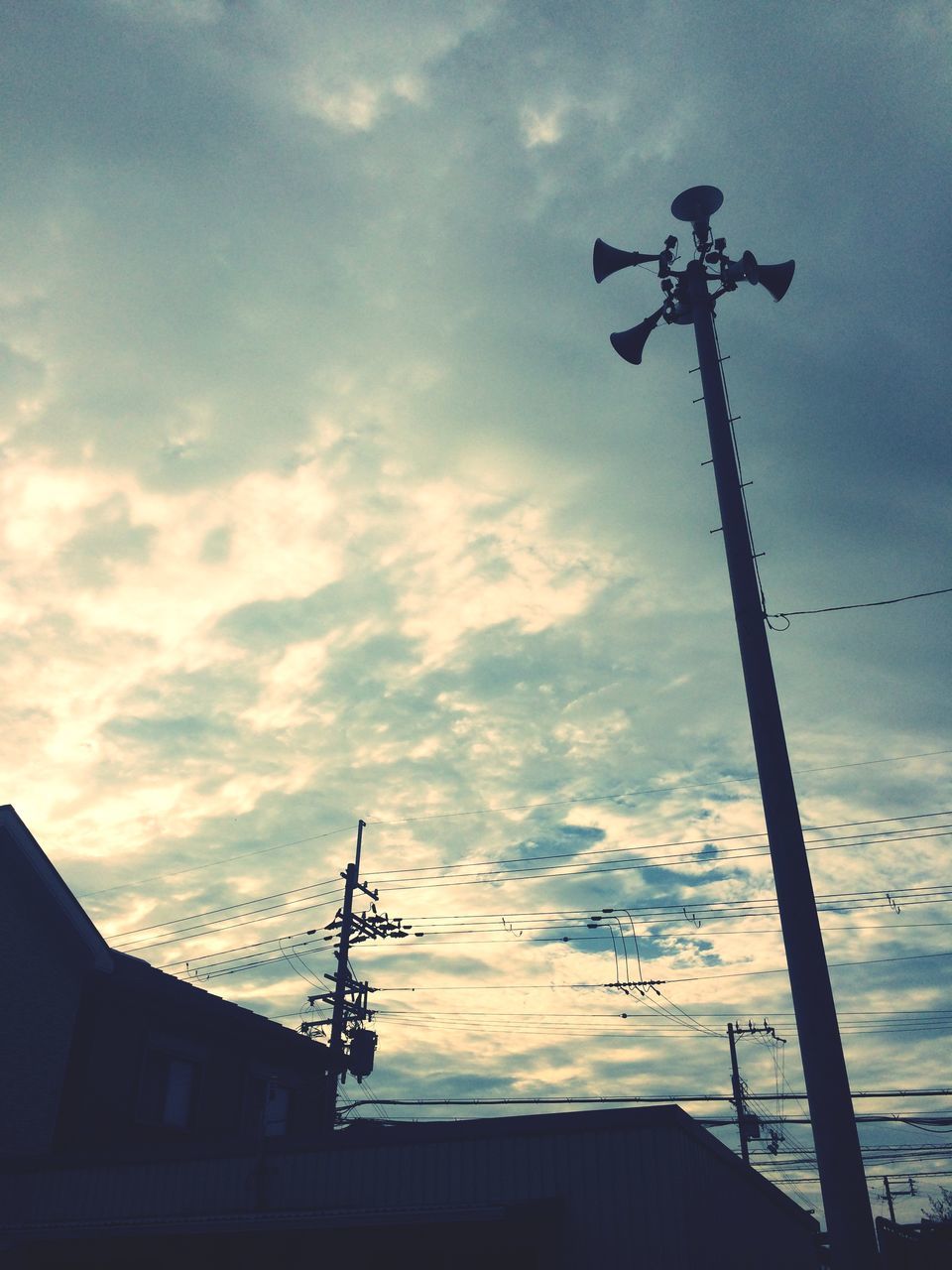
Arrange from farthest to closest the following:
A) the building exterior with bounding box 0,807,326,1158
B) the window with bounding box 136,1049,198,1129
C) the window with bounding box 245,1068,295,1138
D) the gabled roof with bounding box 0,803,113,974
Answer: the window with bounding box 245,1068,295,1138 < the window with bounding box 136,1049,198,1129 < the gabled roof with bounding box 0,803,113,974 < the building exterior with bounding box 0,807,326,1158

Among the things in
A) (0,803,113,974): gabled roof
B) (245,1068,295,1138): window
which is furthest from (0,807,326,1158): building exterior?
(245,1068,295,1138): window

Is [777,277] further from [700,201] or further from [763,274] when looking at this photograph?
[700,201]

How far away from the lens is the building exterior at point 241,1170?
11.2 meters

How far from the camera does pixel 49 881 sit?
1850 cm

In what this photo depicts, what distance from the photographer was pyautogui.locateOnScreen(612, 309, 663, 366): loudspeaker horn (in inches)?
463

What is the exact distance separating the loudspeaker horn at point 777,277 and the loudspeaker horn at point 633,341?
1.47 m

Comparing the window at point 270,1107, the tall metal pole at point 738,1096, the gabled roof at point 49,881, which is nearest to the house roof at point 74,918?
the gabled roof at point 49,881

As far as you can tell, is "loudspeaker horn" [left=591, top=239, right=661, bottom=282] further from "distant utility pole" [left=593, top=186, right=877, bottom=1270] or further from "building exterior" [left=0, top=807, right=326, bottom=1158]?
"building exterior" [left=0, top=807, right=326, bottom=1158]

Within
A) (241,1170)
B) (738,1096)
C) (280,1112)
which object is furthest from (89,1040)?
(738,1096)

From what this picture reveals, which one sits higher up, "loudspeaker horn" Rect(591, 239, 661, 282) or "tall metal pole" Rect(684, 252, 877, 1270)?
"loudspeaker horn" Rect(591, 239, 661, 282)

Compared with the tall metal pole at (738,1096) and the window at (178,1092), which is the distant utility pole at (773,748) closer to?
the window at (178,1092)

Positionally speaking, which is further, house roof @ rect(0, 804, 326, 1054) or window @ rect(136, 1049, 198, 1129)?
window @ rect(136, 1049, 198, 1129)

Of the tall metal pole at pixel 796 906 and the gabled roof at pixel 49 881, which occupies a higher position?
the gabled roof at pixel 49 881

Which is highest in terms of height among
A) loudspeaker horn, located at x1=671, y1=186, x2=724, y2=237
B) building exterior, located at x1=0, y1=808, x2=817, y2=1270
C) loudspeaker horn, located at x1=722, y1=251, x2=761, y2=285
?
loudspeaker horn, located at x1=671, y1=186, x2=724, y2=237
